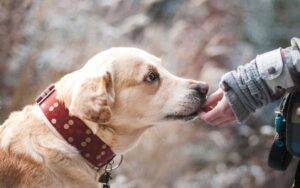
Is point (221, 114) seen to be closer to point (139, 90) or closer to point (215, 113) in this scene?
point (215, 113)

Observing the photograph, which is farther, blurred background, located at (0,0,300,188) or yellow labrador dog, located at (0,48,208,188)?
blurred background, located at (0,0,300,188)

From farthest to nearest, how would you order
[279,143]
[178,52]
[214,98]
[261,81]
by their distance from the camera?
[178,52] < [214,98] < [279,143] < [261,81]

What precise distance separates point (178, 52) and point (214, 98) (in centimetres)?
102

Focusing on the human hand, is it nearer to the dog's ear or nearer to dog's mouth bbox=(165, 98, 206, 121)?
dog's mouth bbox=(165, 98, 206, 121)

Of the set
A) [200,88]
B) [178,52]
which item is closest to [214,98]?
[200,88]

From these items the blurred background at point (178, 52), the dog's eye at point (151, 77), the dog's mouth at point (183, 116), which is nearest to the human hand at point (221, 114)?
the dog's mouth at point (183, 116)

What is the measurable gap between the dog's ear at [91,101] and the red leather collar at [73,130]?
42mm

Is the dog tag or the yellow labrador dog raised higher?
the yellow labrador dog

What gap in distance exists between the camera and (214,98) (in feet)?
6.06

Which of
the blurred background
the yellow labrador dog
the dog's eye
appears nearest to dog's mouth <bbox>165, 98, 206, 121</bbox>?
the yellow labrador dog

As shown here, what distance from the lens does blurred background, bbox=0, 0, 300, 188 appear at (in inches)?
106

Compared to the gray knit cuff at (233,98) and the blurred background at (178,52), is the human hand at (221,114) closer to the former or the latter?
→ the gray knit cuff at (233,98)

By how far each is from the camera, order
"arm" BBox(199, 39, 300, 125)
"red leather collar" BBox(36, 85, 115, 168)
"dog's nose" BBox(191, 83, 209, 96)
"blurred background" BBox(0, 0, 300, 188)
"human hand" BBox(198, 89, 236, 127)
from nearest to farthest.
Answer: "arm" BBox(199, 39, 300, 125), "human hand" BBox(198, 89, 236, 127), "red leather collar" BBox(36, 85, 115, 168), "dog's nose" BBox(191, 83, 209, 96), "blurred background" BBox(0, 0, 300, 188)

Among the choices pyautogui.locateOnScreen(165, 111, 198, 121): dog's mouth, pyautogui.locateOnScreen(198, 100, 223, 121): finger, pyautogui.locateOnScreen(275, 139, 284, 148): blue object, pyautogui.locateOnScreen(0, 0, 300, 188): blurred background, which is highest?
pyautogui.locateOnScreen(198, 100, 223, 121): finger
